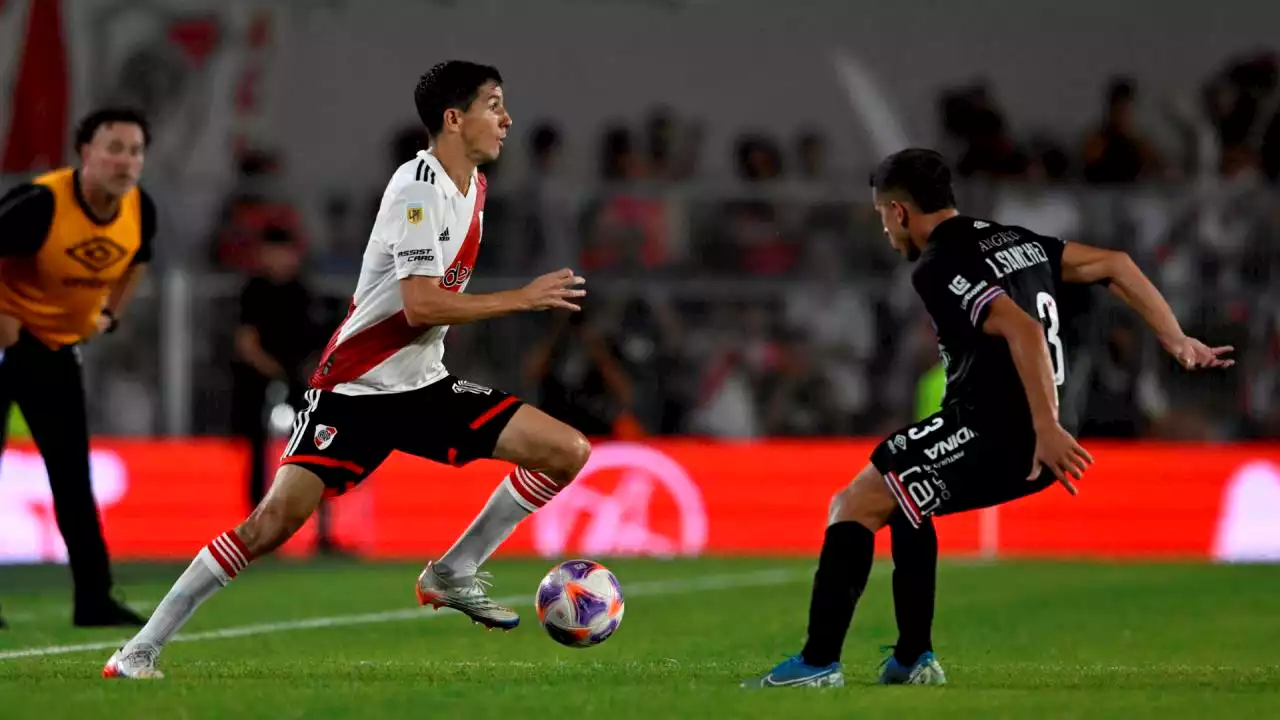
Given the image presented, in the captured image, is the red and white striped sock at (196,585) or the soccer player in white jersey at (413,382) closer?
the red and white striped sock at (196,585)

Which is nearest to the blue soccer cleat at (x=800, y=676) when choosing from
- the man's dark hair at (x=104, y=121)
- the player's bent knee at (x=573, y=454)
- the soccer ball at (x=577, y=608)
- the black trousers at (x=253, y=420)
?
the soccer ball at (x=577, y=608)

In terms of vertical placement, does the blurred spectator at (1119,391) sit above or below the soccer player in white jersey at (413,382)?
below

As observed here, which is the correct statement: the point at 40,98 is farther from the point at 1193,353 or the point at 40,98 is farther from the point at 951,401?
the point at 1193,353

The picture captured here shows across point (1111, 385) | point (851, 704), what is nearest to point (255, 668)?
point (851, 704)

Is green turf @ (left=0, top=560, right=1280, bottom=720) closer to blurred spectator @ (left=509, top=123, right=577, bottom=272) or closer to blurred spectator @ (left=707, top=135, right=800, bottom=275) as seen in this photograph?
blurred spectator @ (left=707, top=135, right=800, bottom=275)

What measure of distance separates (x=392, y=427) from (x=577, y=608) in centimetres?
103

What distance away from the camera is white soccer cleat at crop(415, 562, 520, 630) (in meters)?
8.39

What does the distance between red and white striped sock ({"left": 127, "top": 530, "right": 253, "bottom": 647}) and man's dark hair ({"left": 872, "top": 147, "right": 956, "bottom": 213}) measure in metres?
2.69

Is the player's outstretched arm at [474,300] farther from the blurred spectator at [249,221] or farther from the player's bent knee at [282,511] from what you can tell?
the blurred spectator at [249,221]

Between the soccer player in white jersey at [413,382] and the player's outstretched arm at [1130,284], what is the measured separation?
1.81 m

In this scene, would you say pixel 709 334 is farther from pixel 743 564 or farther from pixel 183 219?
pixel 183 219

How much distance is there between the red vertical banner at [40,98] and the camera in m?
18.6

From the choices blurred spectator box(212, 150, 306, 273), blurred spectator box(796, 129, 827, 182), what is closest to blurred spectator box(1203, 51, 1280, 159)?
blurred spectator box(796, 129, 827, 182)

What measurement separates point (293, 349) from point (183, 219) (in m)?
1.82
